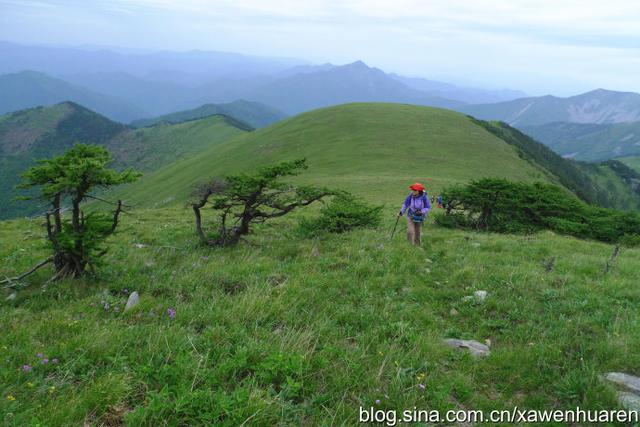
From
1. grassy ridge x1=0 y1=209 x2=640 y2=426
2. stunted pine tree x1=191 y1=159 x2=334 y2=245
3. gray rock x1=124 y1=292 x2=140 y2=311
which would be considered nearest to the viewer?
grassy ridge x1=0 y1=209 x2=640 y2=426

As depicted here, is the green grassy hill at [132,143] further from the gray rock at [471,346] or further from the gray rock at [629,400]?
the gray rock at [629,400]

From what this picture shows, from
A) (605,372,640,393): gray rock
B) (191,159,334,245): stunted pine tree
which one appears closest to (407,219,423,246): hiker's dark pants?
(191,159,334,245): stunted pine tree

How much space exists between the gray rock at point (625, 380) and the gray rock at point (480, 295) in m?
2.73

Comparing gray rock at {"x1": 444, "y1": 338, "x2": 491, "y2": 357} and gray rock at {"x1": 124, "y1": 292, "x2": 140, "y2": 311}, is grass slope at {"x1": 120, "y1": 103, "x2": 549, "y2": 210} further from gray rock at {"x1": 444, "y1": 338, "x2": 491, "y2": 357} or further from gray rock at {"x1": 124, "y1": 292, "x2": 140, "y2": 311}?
gray rock at {"x1": 124, "y1": 292, "x2": 140, "y2": 311}

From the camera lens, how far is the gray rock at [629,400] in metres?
4.11

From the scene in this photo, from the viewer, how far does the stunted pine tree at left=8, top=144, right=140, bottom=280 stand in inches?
287

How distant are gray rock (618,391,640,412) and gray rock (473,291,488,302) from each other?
3106 mm

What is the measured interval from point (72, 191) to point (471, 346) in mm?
7652

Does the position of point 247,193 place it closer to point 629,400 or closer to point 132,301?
point 132,301

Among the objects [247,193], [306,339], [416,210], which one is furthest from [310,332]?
[416,210]

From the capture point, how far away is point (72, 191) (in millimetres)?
7609

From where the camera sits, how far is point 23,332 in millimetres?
4961

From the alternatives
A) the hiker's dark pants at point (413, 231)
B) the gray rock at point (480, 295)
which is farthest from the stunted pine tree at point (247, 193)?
the gray rock at point (480, 295)

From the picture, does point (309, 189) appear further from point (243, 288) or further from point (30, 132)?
point (30, 132)
